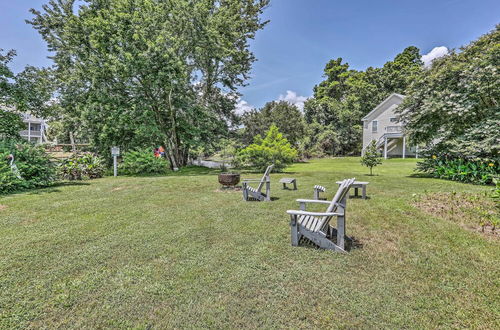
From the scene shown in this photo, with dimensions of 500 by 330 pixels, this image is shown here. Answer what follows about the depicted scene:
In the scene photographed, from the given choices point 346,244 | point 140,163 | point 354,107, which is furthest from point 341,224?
point 354,107

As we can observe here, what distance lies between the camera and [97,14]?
545 inches

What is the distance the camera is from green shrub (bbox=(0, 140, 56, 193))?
7.49m

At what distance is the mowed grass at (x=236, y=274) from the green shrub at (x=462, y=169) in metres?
5.94

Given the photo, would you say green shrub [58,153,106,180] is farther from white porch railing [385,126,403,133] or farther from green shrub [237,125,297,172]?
white porch railing [385,126,403,133]

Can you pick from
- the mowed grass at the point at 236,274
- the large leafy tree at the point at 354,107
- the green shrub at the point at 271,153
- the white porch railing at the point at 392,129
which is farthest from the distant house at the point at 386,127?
the mowed grass at the point at 236,274

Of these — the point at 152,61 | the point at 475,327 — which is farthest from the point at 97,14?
the point at 475,327

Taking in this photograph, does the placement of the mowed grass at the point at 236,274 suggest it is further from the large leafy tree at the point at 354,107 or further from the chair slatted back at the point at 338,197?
the large leafy tree at the point at 354,107

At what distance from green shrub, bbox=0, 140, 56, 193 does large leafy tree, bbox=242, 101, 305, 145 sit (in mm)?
18225

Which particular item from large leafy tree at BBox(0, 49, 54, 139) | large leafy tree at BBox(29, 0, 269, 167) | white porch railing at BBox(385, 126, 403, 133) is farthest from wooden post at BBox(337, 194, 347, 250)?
white porch railing at BBox(385, 126, 403, 133)

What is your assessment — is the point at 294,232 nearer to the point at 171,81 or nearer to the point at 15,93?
the point at 171,81

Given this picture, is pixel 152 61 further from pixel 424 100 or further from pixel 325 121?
pixel 325 121

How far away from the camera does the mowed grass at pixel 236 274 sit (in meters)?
2.22

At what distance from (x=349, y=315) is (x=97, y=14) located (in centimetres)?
1861

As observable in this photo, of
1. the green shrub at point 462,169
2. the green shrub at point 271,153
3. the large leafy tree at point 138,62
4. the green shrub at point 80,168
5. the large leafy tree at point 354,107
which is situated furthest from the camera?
the large leafy tree at point 354,107
